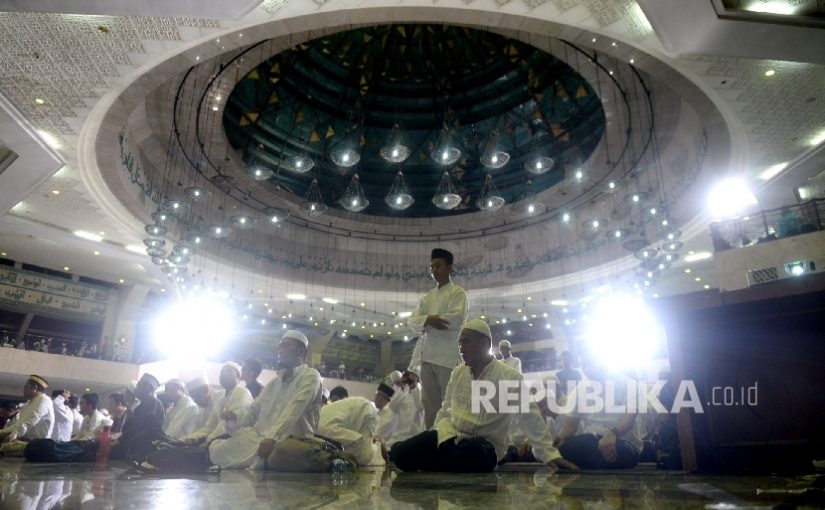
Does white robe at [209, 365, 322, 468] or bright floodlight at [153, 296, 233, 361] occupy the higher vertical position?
bright floodlight at [153, 296, 233, 361]

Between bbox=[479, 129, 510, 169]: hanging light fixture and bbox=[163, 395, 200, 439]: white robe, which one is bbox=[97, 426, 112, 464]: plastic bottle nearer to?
bbox=[163, 395, 200, 439]: white robe

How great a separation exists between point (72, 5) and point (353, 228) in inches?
436

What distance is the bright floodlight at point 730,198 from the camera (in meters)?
8.93

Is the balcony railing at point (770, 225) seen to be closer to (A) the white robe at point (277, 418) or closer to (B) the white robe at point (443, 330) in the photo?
(B) the white robe at point (443, 330)

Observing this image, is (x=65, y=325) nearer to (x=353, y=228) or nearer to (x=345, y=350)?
(x=353, y=228)

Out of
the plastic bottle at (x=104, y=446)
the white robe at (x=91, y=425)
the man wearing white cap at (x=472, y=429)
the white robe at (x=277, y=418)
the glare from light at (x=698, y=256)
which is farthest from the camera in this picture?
the glare from light at (x=698, y=256)

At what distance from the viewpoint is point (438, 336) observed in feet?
11.8

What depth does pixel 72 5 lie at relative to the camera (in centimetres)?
448

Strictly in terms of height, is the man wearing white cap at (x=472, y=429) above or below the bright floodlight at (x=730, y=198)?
below

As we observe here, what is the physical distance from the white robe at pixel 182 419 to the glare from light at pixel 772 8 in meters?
6.62

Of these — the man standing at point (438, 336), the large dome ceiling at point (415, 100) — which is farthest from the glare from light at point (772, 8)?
the large dome ceiling at point (415, 100)

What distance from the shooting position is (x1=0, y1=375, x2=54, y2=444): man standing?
557cm

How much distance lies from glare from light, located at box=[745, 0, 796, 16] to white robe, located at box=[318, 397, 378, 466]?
5.06 m

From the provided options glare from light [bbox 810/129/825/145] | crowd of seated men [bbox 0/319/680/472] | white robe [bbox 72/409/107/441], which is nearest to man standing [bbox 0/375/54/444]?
crowd of seated men [bbox 0/319/680/472]
